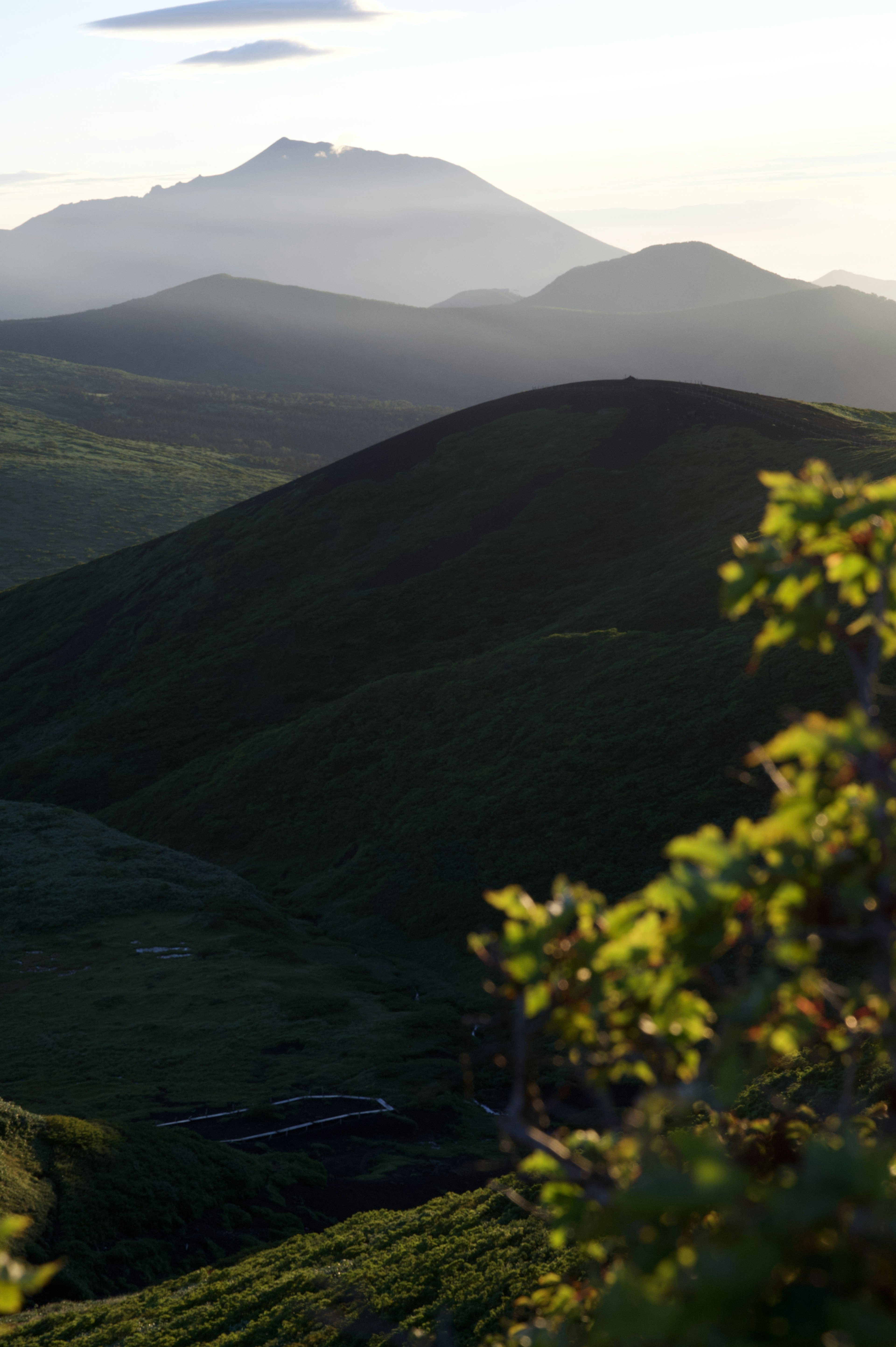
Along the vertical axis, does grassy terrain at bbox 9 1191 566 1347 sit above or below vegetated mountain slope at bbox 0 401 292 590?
below

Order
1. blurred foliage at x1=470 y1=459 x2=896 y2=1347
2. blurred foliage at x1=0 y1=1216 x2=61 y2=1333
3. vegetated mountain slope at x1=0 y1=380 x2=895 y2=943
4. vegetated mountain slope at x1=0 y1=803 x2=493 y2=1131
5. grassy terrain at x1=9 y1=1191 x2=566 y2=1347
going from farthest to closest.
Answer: vegetated mountain slope at x1=0 y1=380 x2=895 y2=943, vegetated mountain slope at x1=0 y1=803 x2=493 y2=1131, grassy terrain at x1=9 y1=1191 x2=566 y2=1347, blurred foliage at x1=0 y1=1216 x2=61 y2=1333, blurred foliage at x1=470 y1=459 x2=896 y2=1347

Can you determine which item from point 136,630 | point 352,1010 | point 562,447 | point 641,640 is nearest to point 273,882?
point 352,1010

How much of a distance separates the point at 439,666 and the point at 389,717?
15.1 ft

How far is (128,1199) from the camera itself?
62.4 ft

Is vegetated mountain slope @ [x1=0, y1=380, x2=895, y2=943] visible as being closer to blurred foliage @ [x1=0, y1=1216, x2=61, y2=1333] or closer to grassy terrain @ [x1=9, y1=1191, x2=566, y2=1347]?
grassy terrain @ [x1=9, y1=1191, x2=566, y2=1347]

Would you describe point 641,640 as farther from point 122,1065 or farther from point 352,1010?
point 122,1065

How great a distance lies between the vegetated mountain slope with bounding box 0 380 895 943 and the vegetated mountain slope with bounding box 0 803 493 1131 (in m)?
3.20

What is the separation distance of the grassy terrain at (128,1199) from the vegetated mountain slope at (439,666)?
1375 cm

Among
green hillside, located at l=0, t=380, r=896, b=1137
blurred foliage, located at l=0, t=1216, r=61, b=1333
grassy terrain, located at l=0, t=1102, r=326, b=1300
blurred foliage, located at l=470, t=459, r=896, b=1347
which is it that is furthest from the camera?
green hillside, located at l=0, t=380, r=896, b=1137

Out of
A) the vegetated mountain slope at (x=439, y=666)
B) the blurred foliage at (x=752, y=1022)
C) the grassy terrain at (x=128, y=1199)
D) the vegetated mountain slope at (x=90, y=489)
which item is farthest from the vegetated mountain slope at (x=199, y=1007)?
the vegetated mountain slope at (x=90, y=489)

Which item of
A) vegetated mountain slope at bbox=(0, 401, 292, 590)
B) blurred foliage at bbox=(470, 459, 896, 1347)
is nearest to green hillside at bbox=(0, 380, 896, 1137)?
blurred foliage at bbox=(470, 459, 896, 1347)

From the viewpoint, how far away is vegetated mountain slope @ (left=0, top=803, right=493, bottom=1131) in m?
24.3

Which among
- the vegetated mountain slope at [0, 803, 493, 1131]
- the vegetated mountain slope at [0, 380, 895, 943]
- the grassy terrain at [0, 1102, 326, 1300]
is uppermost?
the vegetated mountain slope at [0, 380, 895, 943]

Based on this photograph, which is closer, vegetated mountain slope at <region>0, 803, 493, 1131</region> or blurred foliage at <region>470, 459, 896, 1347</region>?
blurred foliage at <region>470, 459, 896, 1347</region>
